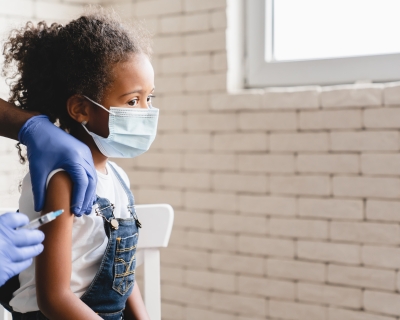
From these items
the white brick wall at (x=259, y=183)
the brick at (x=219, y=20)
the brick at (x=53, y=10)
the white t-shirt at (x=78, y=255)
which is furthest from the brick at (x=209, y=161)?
the white t-shirt at (x=78, y=255)

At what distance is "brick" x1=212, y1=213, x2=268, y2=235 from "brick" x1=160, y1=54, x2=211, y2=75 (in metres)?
0.64

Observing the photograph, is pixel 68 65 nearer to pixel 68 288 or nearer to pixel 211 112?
pixel 68 288

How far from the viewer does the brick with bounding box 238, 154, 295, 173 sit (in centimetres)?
227

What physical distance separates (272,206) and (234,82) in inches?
21.9

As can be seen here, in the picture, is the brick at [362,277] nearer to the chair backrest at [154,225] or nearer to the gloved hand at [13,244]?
the chair backrest at [154,225]

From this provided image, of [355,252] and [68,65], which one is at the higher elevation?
[68,65]

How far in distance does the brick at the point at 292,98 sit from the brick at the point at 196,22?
409 mm

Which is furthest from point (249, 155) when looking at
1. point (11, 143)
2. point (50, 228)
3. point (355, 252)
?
point (50, 228)

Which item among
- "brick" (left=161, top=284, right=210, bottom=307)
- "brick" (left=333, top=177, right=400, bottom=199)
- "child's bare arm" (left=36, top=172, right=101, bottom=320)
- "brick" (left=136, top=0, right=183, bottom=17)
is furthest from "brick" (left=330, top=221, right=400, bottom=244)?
"child's bare arm" (left=36, top=172, right=101, bottom=320)

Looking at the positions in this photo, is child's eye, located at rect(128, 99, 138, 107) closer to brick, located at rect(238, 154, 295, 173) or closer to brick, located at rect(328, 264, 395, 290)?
brick, located at rect(238, 154, 295, 173)

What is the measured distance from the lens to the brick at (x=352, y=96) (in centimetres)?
207

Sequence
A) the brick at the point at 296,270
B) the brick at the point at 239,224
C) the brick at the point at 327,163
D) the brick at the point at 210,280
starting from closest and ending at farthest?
1. the brick at the point at 327,163
2. the brick at the point at 296,270
3. the brick at the point at 239,224
4. the brick at the point at 210,280

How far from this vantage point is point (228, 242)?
8.02 feet

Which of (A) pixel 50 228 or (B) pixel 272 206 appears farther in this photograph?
(B) pixel 272 206
